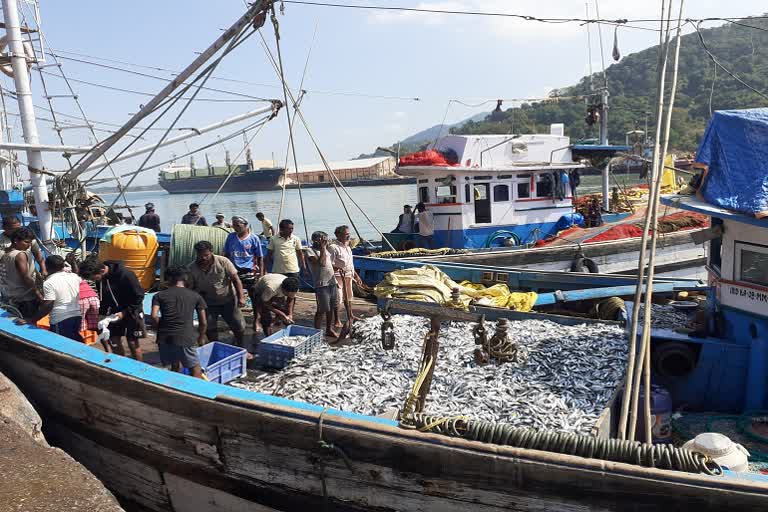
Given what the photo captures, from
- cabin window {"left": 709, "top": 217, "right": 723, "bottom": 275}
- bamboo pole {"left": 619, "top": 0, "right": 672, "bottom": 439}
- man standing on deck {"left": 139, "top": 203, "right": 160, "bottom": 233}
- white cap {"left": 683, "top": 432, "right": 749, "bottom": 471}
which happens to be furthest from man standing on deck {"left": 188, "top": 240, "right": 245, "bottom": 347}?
man standing on deck {"left": 139, "top": 203, "right": 160, "bottom": 233}

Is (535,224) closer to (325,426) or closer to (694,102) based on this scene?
(325,426)

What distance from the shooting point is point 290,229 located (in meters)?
8.37

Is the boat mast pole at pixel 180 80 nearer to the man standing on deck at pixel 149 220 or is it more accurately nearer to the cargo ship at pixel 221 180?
the man standing on deck at pixel 149 220

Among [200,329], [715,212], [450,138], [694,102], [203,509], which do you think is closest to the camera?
[203,509]

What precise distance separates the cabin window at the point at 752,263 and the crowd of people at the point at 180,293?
477cm

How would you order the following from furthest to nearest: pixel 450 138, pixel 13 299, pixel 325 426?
pixel 450 138
pixel 13 299
pixel 325 426

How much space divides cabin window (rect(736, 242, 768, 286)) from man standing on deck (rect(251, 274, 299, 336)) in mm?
5313

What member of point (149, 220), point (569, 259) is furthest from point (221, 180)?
point (569, 259)

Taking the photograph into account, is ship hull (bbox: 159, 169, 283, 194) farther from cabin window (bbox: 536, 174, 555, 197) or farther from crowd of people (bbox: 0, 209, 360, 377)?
crowd of people (bbox: 0, 209, 360, 377)

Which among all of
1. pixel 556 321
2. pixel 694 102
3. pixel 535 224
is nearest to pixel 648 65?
pixel 694 102

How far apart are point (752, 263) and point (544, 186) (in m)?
8.40

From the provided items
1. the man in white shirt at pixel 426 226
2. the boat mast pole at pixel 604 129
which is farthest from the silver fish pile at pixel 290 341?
the boat mast pole at pixel 604 129

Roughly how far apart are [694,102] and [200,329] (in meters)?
86.9

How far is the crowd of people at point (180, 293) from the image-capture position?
17.8ft
